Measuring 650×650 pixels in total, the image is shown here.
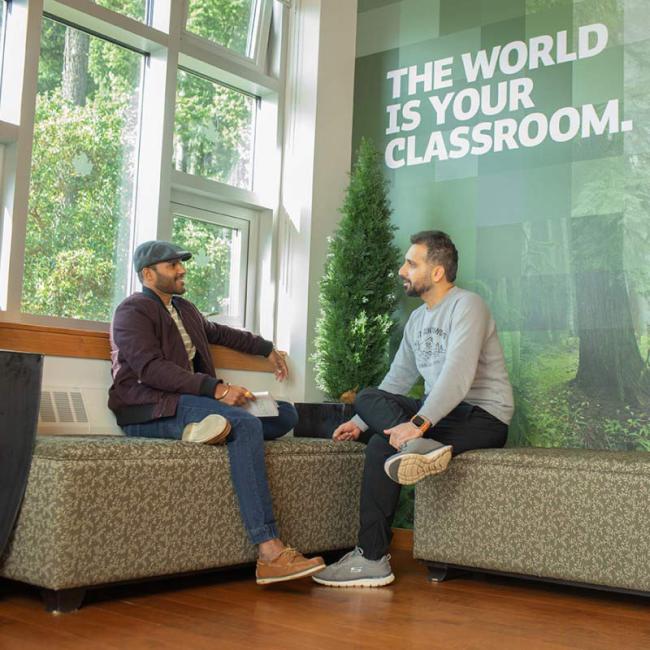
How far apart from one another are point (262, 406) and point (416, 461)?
670mm

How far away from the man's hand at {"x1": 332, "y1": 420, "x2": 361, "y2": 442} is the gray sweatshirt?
3 centimetres

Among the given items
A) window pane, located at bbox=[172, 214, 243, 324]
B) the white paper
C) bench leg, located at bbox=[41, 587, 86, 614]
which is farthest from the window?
bench leg, located at bbox=[41, 587, 86, 614]

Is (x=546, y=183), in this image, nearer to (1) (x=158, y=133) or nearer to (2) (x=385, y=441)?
(2) (x=385, y=441)

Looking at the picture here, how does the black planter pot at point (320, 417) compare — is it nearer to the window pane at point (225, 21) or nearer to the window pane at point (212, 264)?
the window pane at point (212, 264)

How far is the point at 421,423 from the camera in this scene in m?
3.13

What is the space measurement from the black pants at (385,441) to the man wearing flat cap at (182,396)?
345mm

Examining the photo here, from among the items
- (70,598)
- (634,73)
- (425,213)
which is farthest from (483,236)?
(70,598)

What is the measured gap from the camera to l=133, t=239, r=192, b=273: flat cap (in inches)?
138

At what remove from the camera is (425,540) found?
11.1 feet

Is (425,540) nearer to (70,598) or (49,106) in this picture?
(70,598)

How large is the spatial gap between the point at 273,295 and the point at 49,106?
1526 millimetres

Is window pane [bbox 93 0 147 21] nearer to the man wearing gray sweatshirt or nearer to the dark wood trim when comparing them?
the dark wood trim

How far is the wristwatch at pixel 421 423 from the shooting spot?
3115 millimetres

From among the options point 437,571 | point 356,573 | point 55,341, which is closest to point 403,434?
point 356,573
